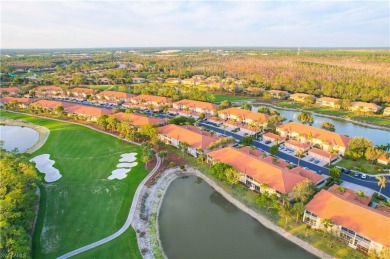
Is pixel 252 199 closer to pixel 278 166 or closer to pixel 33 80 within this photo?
pixel 278 166

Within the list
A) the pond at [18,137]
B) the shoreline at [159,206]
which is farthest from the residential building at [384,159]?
the pond at [18,137]

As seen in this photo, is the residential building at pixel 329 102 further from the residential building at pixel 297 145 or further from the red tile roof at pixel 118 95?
the red tile roof at pixel 118 95

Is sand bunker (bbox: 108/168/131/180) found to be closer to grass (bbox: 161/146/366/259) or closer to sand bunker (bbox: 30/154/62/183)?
sand bunker (bbox: 30/154/62/183)

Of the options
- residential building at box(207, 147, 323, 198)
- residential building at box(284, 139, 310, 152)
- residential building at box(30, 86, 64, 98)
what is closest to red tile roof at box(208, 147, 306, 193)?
residential building at box(207, 147, 323, 198)

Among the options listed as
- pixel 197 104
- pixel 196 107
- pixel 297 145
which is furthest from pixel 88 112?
pixel 297 145

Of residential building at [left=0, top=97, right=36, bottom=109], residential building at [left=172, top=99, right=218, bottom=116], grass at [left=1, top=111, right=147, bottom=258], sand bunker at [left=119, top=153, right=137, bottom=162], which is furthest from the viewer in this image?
residential building at [left=0, top=97, right=36, bottom=109]
